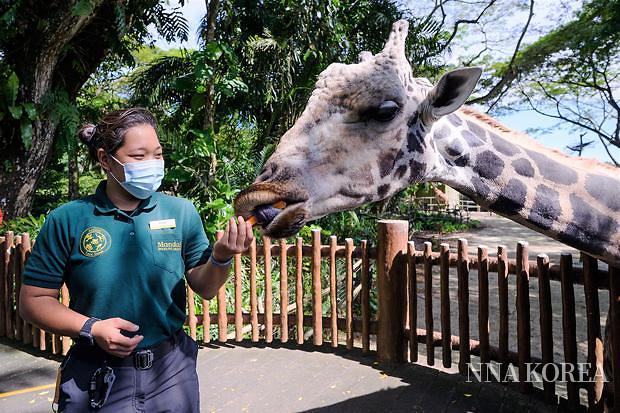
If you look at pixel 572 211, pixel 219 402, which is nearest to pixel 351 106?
pixel 572 211

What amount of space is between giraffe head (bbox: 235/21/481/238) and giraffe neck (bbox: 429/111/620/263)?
0.16 m

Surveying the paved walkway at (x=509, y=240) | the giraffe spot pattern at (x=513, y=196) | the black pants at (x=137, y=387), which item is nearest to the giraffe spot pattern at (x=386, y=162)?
the giraffe spot pattern at (x=513, y=196)

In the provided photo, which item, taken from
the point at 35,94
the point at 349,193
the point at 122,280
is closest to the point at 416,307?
the point at 349,193

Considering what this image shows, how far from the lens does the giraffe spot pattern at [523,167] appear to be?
6.89 ft

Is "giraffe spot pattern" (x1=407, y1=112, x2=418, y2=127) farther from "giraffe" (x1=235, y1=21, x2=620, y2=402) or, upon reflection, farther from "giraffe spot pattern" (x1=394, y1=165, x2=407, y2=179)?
"giraffe spot pattern" (x1=394, y1=165, x2=407, y2=179)

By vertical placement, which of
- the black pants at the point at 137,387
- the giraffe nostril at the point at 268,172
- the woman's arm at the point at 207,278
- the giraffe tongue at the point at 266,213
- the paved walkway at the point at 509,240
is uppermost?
the giraffe nostril at the point at 268,172

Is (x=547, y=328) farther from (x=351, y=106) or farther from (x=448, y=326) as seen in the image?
(x=351, y=106)

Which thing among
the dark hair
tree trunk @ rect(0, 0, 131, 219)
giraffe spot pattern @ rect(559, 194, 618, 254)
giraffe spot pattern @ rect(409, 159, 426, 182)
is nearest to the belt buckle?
the dark hair

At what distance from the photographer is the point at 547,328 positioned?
144 inches

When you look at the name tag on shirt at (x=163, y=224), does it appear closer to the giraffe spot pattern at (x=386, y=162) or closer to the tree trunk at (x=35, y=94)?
the giraffe spot pattern at (x=386, y=162)

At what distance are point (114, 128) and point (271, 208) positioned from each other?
736 mm

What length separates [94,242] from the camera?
5.59 ft

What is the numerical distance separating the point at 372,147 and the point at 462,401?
10.0ft

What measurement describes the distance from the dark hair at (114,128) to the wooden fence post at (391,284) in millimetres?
3183
